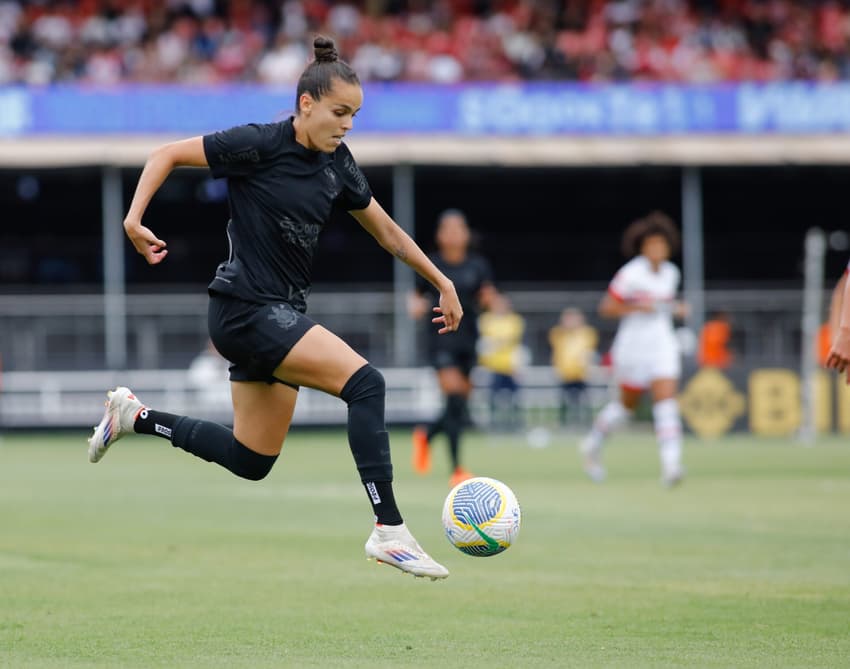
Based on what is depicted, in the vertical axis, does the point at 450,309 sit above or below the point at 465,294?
below

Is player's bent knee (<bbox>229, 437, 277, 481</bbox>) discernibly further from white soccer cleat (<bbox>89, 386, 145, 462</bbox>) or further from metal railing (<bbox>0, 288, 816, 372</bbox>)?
metal railing (<bbox>0, 288, 816, 372</bbox>)

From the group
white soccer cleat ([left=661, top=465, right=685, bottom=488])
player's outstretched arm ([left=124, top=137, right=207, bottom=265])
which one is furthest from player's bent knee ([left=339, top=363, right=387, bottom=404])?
white soccer cleat ([left=661, top=465, right=685, bottom=488])

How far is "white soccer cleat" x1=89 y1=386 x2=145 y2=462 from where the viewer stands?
766cm

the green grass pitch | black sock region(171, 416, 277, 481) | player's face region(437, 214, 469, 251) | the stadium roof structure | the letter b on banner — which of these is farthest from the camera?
the stadium roof structure

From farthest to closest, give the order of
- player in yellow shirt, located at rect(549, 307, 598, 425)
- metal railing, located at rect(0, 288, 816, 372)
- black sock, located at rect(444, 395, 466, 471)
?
1. metal railing, located at rect(0, 288, 816, 372)
2. player in yellow shirt, located at rect(549, 307, 598, 425)
3. black sock, located at rect(444, 395, 466, 471)

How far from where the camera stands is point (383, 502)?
664 cm

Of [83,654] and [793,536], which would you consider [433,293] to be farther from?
[83,654]

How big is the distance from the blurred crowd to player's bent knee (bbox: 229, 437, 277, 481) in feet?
69.1

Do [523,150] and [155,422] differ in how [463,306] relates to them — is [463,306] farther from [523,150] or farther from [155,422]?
[523,150]

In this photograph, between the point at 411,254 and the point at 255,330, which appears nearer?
the point at 255,330

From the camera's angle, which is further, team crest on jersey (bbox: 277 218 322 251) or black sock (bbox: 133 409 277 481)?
black sock (bbox: 133 409 277 481)

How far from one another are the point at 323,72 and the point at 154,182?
33.7 inches

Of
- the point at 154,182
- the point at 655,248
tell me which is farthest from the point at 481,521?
the point at 655,248

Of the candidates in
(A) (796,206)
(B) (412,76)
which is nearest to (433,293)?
(B) (412,76)
